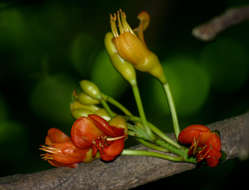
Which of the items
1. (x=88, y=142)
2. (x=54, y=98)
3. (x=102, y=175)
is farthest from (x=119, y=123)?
(x=54, y=98)

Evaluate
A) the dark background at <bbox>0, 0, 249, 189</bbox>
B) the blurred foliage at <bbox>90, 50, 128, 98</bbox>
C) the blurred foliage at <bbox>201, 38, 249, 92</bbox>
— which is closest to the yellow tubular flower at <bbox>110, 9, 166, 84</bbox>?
the dark background at <bbox>0, 0, 249, 189</bbox>

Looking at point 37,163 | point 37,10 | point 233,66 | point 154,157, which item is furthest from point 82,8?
point 154,157

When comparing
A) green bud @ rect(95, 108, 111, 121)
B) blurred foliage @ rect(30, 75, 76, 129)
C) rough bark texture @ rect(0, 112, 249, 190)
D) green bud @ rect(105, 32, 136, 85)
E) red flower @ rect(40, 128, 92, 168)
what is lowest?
rough bark texture @ rect(0, 112, 249, 190)

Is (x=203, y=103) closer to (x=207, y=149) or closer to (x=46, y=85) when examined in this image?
(x=46, y=85)

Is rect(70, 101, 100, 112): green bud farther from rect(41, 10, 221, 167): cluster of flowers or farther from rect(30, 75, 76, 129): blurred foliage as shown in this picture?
rect(30, 75, 76, 129): blurred foliage

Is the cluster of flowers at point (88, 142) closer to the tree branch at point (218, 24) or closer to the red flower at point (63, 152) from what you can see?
the red flower at point (63, 152)

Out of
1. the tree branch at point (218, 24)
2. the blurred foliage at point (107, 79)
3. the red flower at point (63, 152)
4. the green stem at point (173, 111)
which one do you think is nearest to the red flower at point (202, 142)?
the green stem at point (173, 111)
